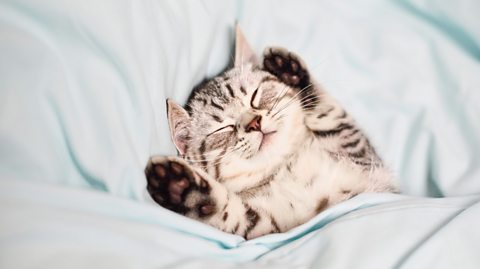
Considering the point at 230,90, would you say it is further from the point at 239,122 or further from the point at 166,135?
the point at 166,135

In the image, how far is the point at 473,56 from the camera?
1209 mm

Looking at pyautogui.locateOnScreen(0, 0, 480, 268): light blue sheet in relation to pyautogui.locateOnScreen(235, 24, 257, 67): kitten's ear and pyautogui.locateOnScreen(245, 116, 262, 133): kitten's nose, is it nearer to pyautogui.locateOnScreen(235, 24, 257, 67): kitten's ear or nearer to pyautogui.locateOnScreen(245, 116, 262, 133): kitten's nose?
pyautogui.locateOnScreen(235, 24, 257, 67): kitten's ear

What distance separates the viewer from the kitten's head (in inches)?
43.1

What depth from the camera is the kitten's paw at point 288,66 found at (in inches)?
47.9

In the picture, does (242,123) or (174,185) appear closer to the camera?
(174,185)

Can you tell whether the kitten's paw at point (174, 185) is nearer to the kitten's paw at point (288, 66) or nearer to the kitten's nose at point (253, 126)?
the kitten's nose at point (253, 126)

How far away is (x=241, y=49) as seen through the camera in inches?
47.8

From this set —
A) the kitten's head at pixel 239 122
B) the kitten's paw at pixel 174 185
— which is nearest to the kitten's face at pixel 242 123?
the kitten's head at pixel 239 122

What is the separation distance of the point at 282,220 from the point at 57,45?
0.58 meters

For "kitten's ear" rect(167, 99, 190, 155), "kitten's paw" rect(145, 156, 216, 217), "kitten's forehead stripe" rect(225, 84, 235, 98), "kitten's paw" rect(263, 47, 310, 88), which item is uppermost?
"kitten's paw" rect(263, 47, 310, 88)

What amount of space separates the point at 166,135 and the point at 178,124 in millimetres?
92

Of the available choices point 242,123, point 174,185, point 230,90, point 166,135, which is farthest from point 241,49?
point 174,185

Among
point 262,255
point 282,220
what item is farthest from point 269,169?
point 262,255

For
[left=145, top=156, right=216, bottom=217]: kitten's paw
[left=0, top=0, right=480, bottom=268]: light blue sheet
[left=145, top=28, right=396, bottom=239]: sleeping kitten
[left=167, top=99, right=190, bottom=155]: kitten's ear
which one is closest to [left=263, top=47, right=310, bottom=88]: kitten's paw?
[left=145, top=28, right=396, bottom=239]: sleeping kitten
